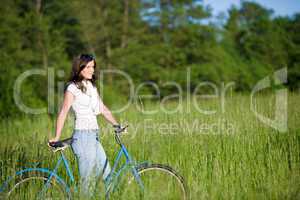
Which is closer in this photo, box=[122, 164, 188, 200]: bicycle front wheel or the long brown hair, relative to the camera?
box=[122, 164, 188, 200]: bicycle front wheel

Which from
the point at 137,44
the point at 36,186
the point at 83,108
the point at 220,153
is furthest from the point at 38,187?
the point at 137,44

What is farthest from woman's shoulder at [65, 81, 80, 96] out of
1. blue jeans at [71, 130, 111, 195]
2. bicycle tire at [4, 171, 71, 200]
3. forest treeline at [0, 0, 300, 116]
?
forest treeline at [0, 0, 300, 116]

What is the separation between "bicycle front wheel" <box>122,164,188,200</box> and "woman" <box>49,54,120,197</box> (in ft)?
1.15

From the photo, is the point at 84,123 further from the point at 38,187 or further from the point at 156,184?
the point at 156,184

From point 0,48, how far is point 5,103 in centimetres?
533

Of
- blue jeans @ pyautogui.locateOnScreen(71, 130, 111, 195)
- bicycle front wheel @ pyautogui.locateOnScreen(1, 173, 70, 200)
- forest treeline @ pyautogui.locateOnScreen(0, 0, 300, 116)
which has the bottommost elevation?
bicycle front wheel @ pyautogui.locateOnScreen(1, 173, 70, 200)

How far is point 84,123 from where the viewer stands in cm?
448

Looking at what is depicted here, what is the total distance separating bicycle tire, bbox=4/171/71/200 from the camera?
4.29 metres

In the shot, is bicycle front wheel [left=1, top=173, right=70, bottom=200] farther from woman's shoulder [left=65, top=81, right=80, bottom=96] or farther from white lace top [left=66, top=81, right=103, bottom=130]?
woman's shoulder [left=65, top=81, right=80, bottom=96]

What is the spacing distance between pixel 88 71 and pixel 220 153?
222 cm

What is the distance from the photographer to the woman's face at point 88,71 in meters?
4.59

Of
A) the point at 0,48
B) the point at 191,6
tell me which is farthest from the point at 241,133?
the point at 191,6

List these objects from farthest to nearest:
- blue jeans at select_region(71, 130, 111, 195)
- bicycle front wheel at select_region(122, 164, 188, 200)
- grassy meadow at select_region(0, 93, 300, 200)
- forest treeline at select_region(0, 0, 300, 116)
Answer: forest treeline at select_region(0, 0, 300, 116), grassy meadow at select_region(0, 93, 300, 200), blue jeans at select_region(71, 130, 111, 195), bicycle front wheel at select_region(122, 164, 188, 200)

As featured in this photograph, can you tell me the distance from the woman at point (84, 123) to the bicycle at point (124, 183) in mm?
118
